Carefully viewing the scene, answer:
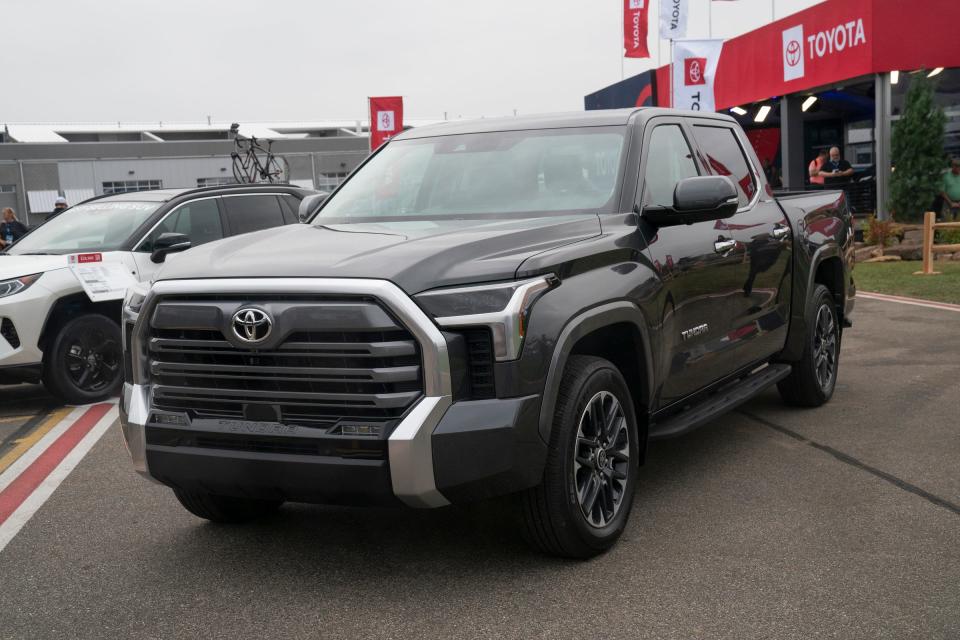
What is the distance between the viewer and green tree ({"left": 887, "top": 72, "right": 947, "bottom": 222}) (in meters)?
18.4

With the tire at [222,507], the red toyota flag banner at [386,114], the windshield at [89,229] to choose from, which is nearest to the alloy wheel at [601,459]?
the tire at [222,507]

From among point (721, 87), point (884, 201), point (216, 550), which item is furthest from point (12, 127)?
point (216, 550)

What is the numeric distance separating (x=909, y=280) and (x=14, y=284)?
12.2 metres

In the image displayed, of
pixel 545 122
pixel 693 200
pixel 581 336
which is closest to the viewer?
pixel 581 336

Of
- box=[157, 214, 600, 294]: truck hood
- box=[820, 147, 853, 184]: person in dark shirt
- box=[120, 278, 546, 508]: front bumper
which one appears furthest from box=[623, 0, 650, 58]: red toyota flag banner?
box=[120, 278, 546, 508]: front bumper

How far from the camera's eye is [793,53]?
2158 cm

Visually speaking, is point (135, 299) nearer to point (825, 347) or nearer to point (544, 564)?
point (544, 564)

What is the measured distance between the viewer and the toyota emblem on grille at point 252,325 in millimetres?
3703

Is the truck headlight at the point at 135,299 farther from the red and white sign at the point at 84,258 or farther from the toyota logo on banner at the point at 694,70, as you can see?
the toyota logo on banner at the point at 694,70

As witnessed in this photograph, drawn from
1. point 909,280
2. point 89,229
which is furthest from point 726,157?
point 909,280

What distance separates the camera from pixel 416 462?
357 centimetres

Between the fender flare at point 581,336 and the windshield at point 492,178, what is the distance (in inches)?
24.3

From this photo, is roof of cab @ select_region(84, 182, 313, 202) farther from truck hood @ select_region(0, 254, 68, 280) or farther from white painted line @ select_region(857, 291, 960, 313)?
white painted line @ select_region(857, 291, 960, 313)

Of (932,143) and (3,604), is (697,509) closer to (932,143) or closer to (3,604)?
(3,604)
